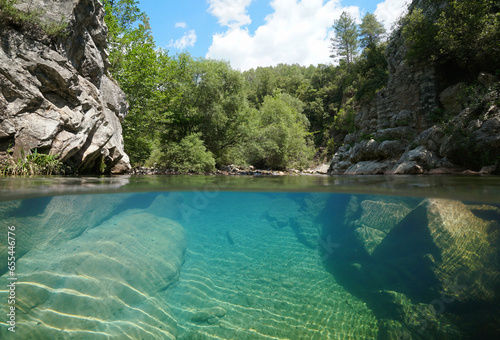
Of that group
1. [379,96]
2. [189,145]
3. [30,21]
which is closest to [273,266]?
[30,21]

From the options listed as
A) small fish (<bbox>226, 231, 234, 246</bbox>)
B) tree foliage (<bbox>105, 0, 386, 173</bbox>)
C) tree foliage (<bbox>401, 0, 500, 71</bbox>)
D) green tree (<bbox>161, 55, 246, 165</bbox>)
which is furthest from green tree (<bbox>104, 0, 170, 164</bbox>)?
tree foliage (<bbox>401, 0, 500, 71</bbox>)

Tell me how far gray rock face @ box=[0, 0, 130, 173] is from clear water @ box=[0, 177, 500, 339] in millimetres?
4272

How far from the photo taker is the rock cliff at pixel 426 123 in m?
12.0

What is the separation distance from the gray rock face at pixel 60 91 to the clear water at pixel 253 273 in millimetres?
4272

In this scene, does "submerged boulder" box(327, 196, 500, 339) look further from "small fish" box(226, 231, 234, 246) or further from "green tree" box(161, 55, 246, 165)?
"green tree" box(161, 55, 246, 165)

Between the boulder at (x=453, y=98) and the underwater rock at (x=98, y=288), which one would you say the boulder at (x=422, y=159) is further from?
the underwater rock at (x=98, y=288)

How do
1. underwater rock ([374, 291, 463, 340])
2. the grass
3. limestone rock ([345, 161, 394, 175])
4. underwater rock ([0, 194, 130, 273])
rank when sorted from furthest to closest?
limestone rock ([345, 161, 394, 175]) → the grass → underwater rock ([0, 194, 130, 273]) → underwater rock ([374, 291, 463, 340])

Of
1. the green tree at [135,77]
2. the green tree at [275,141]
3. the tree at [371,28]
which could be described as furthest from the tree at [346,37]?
the green tree at [135,77]

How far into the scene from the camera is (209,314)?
3.55 metres

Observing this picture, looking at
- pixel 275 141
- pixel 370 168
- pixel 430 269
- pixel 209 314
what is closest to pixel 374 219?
pixel 430 269

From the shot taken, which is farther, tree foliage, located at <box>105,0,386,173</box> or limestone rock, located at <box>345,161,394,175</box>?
tree foliage, located at <box>105,0,386,173</box>

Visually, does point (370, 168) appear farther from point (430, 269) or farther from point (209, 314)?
point (209, 314)

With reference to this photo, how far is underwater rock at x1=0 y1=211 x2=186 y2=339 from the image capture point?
3.10 m

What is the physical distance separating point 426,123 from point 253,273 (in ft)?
67.3
